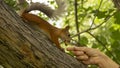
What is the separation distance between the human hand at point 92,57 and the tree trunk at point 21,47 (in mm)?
168

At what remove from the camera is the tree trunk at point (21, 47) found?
1800mm

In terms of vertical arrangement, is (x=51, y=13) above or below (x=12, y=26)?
above

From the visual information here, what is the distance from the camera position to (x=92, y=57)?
85.7 inches

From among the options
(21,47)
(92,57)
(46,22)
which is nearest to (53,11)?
(46,22)

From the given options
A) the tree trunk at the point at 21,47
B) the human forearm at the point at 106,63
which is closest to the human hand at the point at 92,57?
the human forearm at the point at 106,63

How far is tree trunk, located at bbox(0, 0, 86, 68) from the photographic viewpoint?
1.80m

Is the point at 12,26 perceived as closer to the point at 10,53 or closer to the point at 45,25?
the point at 10,53

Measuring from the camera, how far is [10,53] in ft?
5.92

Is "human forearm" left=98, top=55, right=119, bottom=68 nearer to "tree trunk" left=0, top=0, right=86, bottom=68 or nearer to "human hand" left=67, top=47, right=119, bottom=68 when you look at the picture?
"human hand" left=67, top=47, right=119, bottom=68

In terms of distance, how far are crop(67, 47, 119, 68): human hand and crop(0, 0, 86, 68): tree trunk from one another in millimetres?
168

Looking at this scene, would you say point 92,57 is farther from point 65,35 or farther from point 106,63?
point 65,35

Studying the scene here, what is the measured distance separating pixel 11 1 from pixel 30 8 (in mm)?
472

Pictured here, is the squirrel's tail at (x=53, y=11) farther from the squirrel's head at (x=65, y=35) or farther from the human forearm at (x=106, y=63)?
the human forearm at (x=106, y=63)

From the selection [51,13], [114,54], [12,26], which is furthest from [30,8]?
[114,54]
